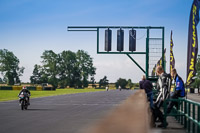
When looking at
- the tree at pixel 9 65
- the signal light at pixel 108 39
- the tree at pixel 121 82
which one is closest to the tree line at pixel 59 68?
the tree at pixel 9 65

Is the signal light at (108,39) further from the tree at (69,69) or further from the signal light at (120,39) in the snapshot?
the tree at (69,69)

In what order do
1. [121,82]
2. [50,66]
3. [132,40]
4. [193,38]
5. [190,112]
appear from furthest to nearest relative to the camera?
[121,82], [50,66], [132,40], [193,38], [190,112]

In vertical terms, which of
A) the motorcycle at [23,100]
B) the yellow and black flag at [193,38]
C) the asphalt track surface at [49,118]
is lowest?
the asphalt track surface at [49,118]

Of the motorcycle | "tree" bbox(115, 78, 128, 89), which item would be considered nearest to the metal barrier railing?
the motorcycle

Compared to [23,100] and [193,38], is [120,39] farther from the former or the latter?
[193,38]

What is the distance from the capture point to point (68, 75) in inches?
5630

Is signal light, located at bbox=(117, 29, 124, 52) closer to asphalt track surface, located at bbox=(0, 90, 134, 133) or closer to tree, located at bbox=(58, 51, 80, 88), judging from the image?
asphalt track surface, located at bbox=(0, 90, 134, 133)

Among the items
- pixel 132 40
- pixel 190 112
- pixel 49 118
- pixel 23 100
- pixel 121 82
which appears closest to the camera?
pixel 190 112

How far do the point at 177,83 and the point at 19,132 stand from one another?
5287 mm

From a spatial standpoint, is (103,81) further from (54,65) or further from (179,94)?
(179,94)

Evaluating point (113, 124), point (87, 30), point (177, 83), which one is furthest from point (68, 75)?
point (113, 124)

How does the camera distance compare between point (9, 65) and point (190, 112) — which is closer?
point (190, 112)

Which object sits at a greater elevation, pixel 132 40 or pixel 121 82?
pixel 132 40

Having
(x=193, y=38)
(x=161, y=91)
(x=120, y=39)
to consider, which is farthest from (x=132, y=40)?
(x=193, y=38)
